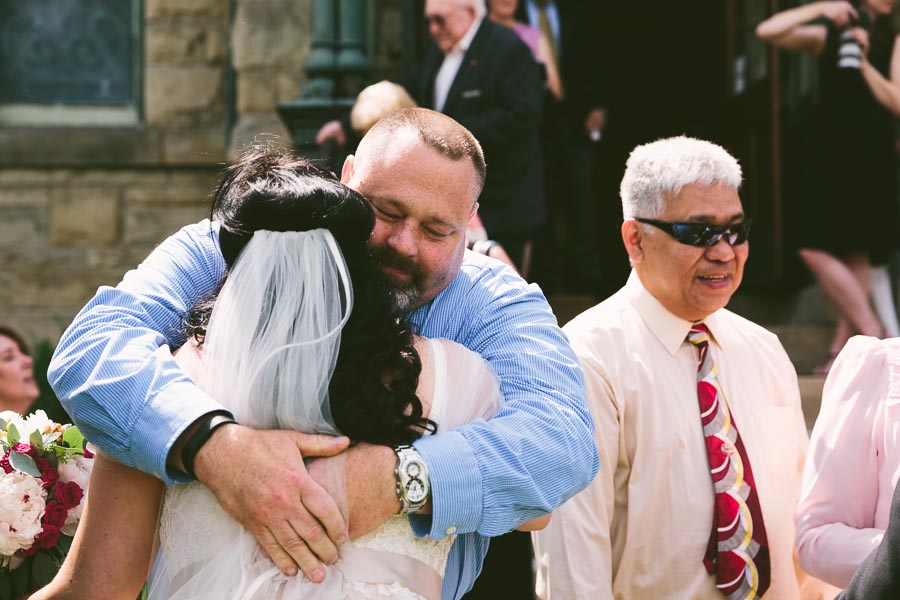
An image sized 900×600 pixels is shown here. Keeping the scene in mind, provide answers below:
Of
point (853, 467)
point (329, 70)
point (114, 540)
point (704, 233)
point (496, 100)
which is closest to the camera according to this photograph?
point (114, 540)

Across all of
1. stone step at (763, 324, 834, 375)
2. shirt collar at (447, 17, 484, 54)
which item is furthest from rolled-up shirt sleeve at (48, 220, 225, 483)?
stone step at (763, 324, 834, 375)

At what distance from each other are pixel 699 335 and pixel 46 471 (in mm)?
1915

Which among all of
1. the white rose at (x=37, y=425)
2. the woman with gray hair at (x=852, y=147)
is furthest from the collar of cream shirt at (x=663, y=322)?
the woman with gray hair at (x=852, y=147)

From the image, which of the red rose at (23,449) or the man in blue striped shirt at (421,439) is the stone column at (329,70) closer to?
the red rose at (23,449)

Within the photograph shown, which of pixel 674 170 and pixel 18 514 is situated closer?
pixel 18 514

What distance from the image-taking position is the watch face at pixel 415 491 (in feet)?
6.52

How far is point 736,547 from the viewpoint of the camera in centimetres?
324

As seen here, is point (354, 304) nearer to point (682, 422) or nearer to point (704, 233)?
point (682, 422)

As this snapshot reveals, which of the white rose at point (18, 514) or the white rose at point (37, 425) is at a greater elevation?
the white rose at point (37, 425)

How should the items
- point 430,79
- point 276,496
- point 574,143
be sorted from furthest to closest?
point 574,143
point 430,79
point 276,496

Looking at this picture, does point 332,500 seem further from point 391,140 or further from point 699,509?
point 699,509

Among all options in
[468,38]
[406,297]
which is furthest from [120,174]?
[406,297]

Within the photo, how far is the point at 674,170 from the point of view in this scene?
360 cm

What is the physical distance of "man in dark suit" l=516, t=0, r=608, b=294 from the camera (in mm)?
7734
